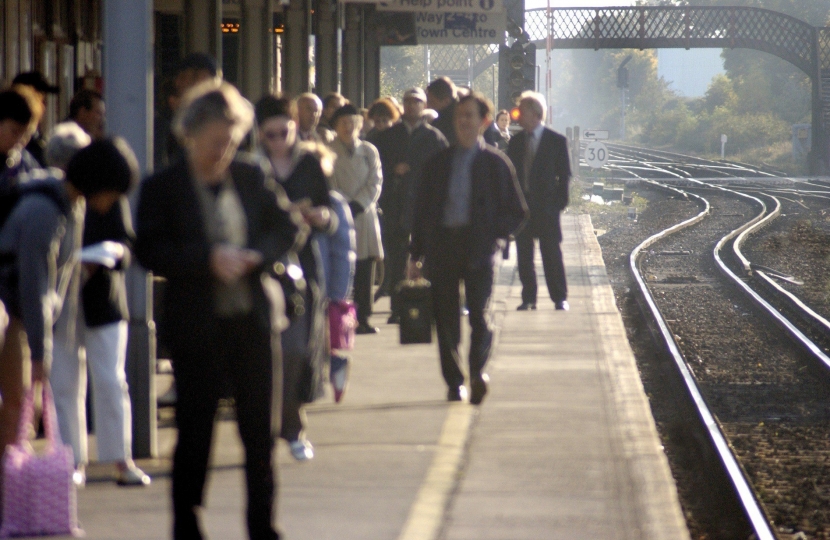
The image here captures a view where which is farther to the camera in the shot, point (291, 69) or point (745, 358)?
point (291, 69)

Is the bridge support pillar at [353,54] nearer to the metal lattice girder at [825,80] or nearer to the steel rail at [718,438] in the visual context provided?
the steel rail at [718,438]

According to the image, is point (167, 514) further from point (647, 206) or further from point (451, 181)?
point (647, 206)

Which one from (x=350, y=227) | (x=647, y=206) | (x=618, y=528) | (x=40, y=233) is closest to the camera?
(x=40, y=233)

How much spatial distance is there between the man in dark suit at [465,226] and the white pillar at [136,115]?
198 centimetres

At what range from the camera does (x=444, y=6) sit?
60.8ft

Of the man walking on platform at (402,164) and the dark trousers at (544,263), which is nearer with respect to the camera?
the man walking on platform at (402,164)

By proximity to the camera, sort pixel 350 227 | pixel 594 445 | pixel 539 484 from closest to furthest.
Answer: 1. pixel 539 484
2. pixel 594 445
3. pixel 350 227

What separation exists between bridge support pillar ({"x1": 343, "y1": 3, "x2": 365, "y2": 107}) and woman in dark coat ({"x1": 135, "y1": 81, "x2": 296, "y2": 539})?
544 inches

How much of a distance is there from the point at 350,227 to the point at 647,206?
27.4 meters

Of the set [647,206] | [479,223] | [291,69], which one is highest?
[291,69]

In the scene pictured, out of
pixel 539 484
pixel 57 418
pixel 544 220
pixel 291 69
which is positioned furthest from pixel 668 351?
pixel 57 418

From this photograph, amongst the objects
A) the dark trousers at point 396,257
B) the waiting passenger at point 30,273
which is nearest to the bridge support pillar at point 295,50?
the dark trousers at point 396,257

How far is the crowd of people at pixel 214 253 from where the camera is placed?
13.9 feet

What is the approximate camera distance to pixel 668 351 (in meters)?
12.7
